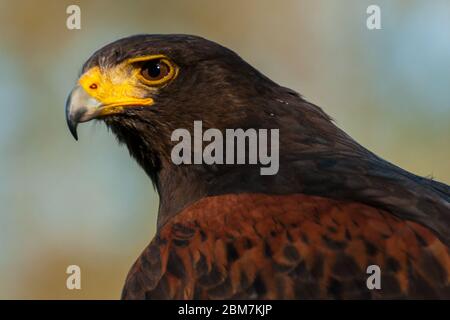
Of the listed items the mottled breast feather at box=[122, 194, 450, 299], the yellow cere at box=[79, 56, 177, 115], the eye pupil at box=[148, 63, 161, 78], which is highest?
the eye pupil at box=[148, 63, 161, 78]

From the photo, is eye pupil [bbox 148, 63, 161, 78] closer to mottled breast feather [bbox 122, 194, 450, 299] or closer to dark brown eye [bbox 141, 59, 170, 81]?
dark brown eye [bbox 141, 59, 170, 81]

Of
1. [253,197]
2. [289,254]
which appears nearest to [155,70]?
[253,197]

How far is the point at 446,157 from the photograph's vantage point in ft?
39.5

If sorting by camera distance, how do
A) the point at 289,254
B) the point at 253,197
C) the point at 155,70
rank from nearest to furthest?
the point at 289,254
the point at 253,197
the point at 155,70

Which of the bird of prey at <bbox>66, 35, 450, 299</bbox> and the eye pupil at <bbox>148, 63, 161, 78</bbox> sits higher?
the eye pupil at <bbox>148, 63, 161, 78</bbox>

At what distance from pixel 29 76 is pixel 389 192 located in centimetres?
930

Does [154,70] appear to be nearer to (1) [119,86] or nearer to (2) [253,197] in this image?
(1) [119,86]

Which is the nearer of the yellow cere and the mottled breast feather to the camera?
the mottled breast feather

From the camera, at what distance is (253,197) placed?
5.52 meters

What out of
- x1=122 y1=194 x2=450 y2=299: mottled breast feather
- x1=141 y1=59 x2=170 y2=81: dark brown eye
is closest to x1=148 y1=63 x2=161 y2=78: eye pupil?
x1=141 y1=59 x2=170 y2=81: dark brown eye

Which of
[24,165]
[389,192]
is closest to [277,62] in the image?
[24,165]

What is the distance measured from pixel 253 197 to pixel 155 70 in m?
1.17

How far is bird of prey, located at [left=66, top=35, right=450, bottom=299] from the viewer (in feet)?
16.5

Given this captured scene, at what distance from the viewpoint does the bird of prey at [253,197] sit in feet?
16.5
